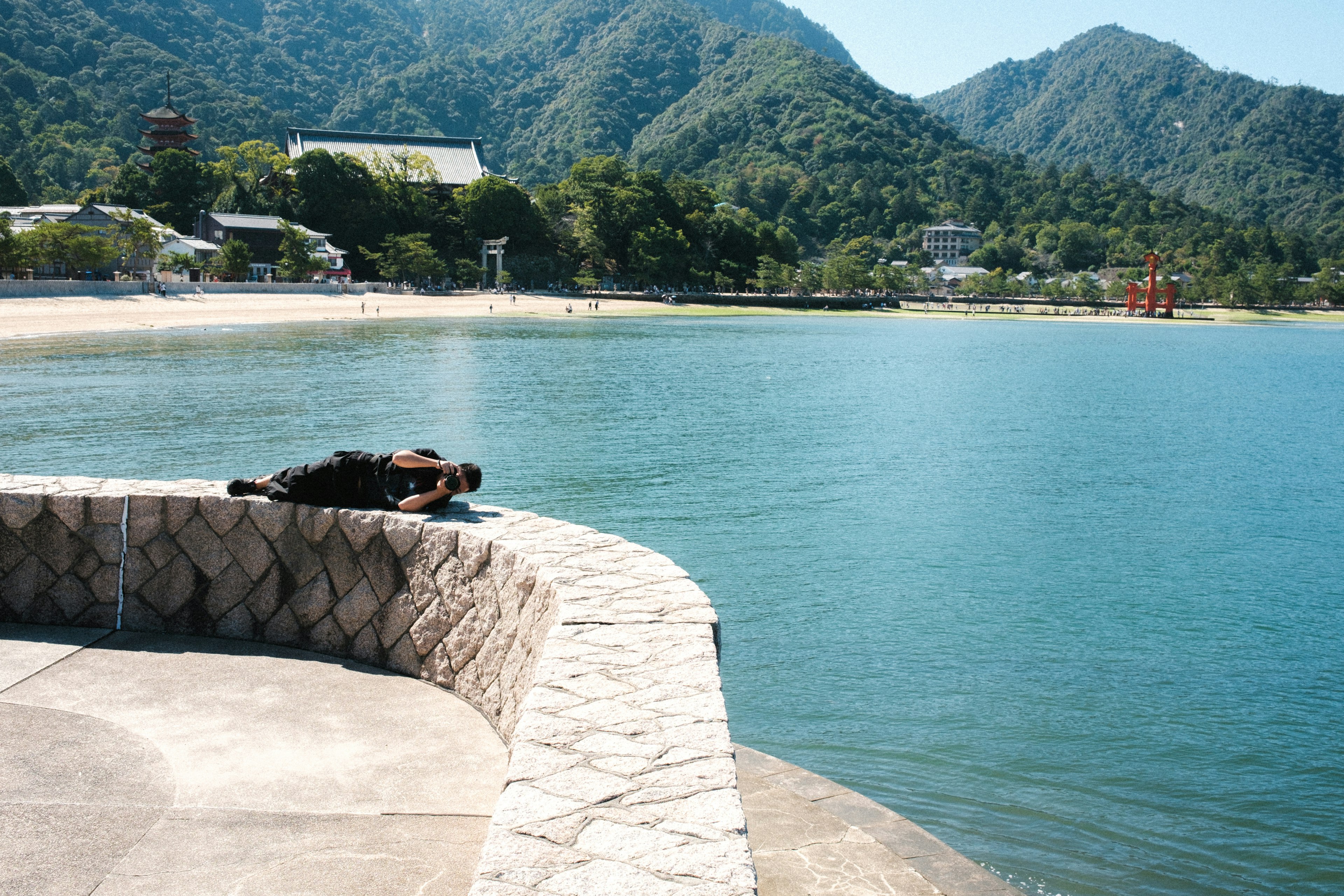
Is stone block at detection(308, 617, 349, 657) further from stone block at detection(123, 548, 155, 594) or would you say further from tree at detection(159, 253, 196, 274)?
tree at detection(159, 253, 196, 274)

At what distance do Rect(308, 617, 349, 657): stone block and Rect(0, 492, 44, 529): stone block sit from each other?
69.0 inches

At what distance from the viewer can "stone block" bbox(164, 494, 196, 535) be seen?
19.6 ft

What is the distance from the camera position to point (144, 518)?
19.7ft

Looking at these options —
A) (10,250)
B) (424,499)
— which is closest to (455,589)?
(424,499)

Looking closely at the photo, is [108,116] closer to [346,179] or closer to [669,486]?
[346,179]

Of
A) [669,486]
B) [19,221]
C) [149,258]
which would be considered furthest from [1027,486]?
[19,221]

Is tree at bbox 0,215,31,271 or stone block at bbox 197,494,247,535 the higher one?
tree at bbox 0,215,31,271

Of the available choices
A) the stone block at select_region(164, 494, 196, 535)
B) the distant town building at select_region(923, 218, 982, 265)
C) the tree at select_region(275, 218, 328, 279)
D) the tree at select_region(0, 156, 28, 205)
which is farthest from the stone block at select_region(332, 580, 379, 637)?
the distant town building at select_region(923, 218, 982, 265)

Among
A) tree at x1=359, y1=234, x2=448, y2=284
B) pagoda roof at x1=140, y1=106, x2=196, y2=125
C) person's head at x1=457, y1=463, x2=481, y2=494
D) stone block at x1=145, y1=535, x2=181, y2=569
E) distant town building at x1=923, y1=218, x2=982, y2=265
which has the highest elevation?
pagoda roof at x1=140, y1=106, x2=196, y2=125

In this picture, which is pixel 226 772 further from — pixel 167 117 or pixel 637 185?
pixel 167 117

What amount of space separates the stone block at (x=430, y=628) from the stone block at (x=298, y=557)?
27.8 inches

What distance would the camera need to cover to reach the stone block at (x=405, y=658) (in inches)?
228

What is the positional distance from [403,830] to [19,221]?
80456mm

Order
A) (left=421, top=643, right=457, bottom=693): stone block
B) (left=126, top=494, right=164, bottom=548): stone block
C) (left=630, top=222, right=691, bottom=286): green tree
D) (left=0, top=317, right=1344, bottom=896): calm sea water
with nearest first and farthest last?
(left=421, top=643, right=457, bottom=693): stone block < (left=126, top=494, right=164, bottom=548): stone block < (left=0, top=317, right=1344, bottom=896): calm sea water < (left=630, top=222, right=691, bottom=286): green tree
